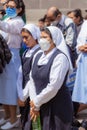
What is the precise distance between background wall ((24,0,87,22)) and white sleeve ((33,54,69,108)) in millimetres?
5507

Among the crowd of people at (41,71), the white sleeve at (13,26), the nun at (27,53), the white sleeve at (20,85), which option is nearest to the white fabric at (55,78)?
the crowd of people at (41,71)

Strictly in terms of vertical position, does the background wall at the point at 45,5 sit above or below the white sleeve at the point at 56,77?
below

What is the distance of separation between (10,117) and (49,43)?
174 cm

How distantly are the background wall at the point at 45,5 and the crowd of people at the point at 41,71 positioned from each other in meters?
3.01

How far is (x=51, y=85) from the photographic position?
4332mm

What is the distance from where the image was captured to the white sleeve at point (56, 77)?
4.30 m

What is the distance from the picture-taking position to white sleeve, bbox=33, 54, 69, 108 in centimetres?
430

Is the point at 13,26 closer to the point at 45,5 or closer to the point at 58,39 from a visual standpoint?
the point at 58,39

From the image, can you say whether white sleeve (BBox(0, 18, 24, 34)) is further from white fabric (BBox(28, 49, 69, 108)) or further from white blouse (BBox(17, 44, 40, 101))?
white fabric (BBox(28, 49, 69, 108))

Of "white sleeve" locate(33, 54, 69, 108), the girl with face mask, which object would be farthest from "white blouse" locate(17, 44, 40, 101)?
"white sleeve" locate(33, 54, 69, 108)

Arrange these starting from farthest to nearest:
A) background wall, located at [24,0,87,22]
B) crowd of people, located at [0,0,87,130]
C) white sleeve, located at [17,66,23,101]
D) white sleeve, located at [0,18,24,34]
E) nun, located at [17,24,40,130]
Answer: background wall, located at [24,0,87,22] < white sleeve, located at [0,18,24,34] < white sleeve, located at [17,66,23,101] < nun, located at [17,24,40,130] < crowd of people, located at [0,0,87,130]

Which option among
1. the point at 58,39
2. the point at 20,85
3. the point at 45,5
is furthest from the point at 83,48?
the point at 45,5

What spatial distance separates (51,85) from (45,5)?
5.63 metres

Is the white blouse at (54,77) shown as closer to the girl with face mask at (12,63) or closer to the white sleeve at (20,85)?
the white sleeve at (20,85)
